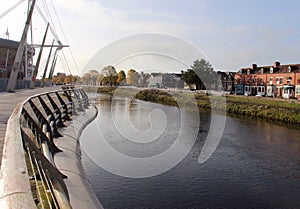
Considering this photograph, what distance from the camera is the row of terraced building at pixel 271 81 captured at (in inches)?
1783

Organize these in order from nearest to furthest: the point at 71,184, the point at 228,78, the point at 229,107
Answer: the point at 71,184
the point at 229,107
the point at 228,78

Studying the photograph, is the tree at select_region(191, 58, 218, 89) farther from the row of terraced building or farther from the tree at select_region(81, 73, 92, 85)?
the tree at select_region(81, 73, 92, 85)

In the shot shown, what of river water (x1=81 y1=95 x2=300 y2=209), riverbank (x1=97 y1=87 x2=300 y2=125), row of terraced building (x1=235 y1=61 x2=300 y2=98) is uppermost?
row of terraced building (x1=235 y1=61 x2=300 y2=98)

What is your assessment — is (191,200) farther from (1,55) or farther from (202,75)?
(1,55)

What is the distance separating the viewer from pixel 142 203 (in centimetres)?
775

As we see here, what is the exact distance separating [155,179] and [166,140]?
6238 millimetres

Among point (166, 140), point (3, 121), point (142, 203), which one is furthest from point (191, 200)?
point (166, 140)

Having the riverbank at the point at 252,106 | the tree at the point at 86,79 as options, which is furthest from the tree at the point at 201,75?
the tree at the point at 86,79

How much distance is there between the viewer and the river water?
8.22 metres

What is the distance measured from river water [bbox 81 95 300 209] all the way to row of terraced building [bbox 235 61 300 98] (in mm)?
31633

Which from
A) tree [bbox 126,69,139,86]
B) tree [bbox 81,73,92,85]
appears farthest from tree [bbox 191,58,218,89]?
tree [bbox 81,73,92,85]

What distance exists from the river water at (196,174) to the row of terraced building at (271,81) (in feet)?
104

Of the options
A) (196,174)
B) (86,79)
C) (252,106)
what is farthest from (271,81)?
(196,174)

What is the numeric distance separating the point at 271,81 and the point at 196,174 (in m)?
46.0
